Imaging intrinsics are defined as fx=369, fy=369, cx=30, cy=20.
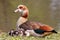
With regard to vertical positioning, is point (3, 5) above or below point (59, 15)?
above

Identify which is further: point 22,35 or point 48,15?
point 48,15

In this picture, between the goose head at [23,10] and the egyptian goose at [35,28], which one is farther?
the goose head at [23,10]

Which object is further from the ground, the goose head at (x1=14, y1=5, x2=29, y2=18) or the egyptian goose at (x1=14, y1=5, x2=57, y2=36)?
the goose head at (x1=14, y1=5, x2=29, y2=18)

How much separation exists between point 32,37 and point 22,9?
3.58 ft

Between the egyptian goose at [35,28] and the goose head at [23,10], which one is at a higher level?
the goose head at [23,10]

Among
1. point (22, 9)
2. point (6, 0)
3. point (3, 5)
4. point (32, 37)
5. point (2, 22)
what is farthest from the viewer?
point (6, 0)

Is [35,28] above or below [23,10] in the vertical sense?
below

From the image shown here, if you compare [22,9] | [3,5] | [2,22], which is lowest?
[22,9]

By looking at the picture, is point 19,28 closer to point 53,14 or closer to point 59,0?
point 53,14

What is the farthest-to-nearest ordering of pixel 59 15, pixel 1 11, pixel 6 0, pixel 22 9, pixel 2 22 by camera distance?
1. pixel 6 0
2. pixel 1 11
3. pixel 59 15
4. pixel 2 22
5. pixel 22 9

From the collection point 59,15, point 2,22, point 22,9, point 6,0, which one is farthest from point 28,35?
point 6,0

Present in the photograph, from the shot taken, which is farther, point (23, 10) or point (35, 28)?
point (23, 10)

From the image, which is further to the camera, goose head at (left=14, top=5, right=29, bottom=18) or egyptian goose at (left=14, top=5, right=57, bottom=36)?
goose head at (left=14, top=5, right=29, bottom=18)

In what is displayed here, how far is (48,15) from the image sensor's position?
49.9 feet
